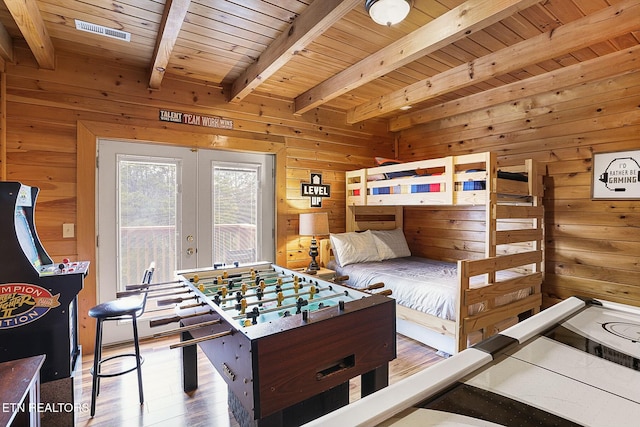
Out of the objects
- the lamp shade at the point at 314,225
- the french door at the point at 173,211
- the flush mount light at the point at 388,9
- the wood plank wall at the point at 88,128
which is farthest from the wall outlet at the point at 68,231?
the flush mount light at the point at 388,9

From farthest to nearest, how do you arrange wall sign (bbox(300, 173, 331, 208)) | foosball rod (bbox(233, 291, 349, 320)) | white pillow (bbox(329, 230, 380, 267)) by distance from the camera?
wall sign (bbox(300, 173, 331, 208)) < white pillow (bbox(329, 230, 380, 267)) < foosball rod (bbox(233, 291, 349, 320))

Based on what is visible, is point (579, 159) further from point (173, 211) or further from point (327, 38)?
point (173, 211)

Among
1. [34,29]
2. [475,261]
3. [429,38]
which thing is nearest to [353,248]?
[475,261]

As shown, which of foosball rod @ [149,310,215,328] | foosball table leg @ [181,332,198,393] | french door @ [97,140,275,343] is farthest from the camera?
french door @ [97,140,275,343]

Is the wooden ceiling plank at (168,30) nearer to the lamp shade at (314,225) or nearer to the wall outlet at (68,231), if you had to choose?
the wall outlet at (68,231)

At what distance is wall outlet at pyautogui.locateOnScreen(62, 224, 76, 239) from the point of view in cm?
265

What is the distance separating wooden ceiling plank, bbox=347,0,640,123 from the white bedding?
1.82 meters

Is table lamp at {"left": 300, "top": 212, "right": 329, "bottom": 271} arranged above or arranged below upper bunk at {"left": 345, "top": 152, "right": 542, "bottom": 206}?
below

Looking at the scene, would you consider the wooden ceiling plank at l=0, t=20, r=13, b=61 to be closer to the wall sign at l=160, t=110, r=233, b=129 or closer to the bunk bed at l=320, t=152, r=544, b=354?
the wall sign at l=160, t=110, r=233, b=129

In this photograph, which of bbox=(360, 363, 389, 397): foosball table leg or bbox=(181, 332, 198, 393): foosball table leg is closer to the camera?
bbox=(360, 363, 389, 397): foosball table leg

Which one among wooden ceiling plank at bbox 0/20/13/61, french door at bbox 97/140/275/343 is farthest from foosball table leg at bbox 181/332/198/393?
wooden ceiling plank at bbox 0/20/13/61

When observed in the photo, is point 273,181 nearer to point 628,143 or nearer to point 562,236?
point 562,236

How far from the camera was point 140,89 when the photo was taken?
295 centimetres

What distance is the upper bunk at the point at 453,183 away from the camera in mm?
2734
